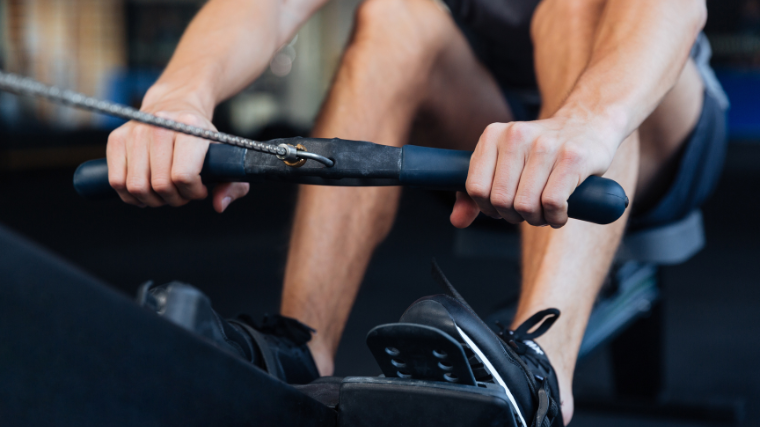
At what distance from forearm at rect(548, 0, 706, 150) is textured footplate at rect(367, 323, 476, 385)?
0.18m

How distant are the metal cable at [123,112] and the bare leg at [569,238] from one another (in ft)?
0.94

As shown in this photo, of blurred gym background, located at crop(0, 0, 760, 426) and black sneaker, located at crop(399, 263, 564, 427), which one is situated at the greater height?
black sneaker, located at crop(399, 263, 564, 427)

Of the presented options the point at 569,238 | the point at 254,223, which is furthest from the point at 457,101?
the point at 254,223

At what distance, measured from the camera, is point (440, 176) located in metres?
0.41

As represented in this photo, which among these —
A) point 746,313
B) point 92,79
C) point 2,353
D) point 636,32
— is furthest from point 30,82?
point 92,79

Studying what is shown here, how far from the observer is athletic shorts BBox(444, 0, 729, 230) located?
79cm

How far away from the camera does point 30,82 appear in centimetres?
29

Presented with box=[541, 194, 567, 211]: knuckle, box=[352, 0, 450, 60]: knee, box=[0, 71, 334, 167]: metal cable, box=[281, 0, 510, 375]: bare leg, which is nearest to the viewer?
box=[0, 71, 334, 167]: metal cable

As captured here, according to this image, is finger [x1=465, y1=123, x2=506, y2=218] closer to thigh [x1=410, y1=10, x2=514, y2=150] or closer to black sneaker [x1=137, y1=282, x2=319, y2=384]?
black sneaker [x1=137, y1=282, x2=319, y2=384]

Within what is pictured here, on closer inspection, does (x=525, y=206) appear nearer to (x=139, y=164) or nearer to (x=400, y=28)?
(x=139, y=164)

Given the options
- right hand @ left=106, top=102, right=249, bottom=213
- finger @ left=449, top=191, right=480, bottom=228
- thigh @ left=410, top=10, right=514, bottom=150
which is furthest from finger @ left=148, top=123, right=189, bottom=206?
thigh @ left=410, top=10, right=514, bottom=150

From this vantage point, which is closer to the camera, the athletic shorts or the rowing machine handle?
the rowing machine handle

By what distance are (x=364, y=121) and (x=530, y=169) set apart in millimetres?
344

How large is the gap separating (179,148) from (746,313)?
55.8 inches
